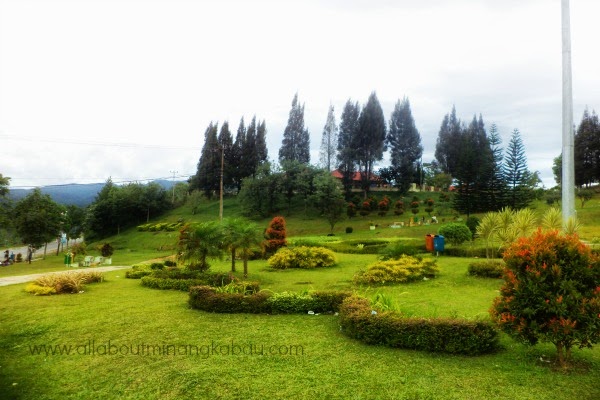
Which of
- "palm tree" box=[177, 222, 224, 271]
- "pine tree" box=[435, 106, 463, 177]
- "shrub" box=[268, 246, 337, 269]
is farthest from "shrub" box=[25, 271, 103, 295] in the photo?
"pine tree" box=[435, 106, 463, 177]

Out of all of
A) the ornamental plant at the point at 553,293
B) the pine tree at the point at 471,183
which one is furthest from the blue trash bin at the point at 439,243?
the pine tree at the point at 471,183

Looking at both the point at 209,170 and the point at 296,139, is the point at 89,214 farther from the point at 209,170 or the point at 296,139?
the point at 296,139

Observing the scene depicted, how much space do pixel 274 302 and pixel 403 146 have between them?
4471 cm

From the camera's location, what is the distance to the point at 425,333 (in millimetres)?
5250

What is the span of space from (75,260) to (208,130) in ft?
116

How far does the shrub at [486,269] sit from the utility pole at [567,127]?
202 cm

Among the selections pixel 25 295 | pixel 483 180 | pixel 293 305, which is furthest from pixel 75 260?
pixel 483 180

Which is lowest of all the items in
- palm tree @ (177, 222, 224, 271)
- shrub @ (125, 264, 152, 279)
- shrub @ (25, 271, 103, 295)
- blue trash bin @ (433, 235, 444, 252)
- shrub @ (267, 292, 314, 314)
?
shrub @ (125, 264, 152, 279)

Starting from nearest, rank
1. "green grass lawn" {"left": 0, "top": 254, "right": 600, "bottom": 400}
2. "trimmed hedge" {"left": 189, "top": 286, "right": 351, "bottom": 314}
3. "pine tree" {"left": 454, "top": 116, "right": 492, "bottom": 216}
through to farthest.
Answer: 1. "green grass lawn" {"left": 0, "top": 254, "right": 600, "bottom": 400}
2. "trimmed hedge" {"left": 189, "top": 286, "right": 351, "bottom": 314}
3. "pine tree" {"left": 454, "top": 116, "right": 492, "bottom": 216}

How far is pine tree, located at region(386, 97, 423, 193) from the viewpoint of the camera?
47531 mm

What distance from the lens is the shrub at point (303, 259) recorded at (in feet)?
46.2

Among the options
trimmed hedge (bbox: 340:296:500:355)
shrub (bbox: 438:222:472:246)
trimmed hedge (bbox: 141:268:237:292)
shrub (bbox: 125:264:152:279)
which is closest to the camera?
trimmed hedge (bbox: 340:296:500:355)

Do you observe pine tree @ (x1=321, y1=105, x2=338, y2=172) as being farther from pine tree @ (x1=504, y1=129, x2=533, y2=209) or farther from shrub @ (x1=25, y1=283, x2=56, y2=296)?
shrub @ (x1=25, y1=283, x2=56, y2=296)

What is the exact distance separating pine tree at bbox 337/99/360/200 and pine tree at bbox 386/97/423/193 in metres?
5.60
